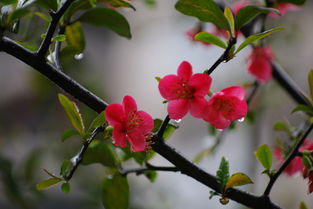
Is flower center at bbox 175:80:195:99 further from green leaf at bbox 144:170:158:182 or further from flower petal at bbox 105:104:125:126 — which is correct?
green leaf at bbox 144:170:158:182

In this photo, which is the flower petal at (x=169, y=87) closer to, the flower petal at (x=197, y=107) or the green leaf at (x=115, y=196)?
the flower petal at (x=197, y=107)

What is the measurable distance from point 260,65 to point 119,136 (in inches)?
14.7

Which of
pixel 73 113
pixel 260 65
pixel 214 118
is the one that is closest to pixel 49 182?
pixel 73 113

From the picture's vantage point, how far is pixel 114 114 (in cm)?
40

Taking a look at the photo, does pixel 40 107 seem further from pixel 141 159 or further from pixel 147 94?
pixel 141 159

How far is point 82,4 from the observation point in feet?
1.62

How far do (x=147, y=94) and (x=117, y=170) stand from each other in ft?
5.46

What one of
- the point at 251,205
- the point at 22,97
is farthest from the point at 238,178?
A: the point at 22,97

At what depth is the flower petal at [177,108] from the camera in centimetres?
40

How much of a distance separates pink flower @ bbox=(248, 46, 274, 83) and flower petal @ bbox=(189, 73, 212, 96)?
13.1 inches

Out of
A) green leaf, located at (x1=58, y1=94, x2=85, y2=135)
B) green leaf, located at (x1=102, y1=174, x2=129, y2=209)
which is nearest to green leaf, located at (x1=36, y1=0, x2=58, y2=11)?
green leaf, located at (x1=58, y1=94, x2=85, y2=135)

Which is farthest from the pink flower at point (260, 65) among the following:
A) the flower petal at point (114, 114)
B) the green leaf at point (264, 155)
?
the flower petal at point (114, 114)

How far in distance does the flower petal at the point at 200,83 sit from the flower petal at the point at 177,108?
1cm

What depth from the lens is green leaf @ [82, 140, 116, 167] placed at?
1.74 ft
